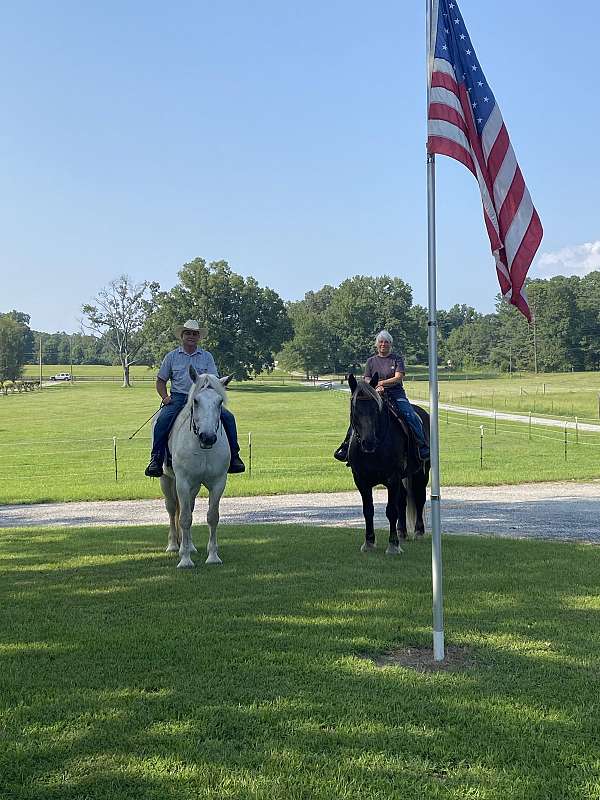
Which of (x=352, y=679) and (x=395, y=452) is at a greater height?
(x=395, y=452)

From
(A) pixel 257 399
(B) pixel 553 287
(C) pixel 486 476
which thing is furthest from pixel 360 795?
(B) pixel 553 287

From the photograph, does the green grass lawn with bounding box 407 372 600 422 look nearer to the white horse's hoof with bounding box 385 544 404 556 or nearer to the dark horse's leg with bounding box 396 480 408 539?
the dark horse's leg with bounding box 396 480 408 539

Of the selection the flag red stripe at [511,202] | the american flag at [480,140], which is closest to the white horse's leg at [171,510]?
the american flag at [480,140]

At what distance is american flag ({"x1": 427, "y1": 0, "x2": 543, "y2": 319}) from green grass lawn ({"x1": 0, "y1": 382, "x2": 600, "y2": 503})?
15213mm

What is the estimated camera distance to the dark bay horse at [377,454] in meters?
10.5

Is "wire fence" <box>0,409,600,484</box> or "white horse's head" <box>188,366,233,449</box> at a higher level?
"white horse's head" <box>188,366,233,449</box>

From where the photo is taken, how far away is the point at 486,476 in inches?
925

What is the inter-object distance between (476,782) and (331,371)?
434 feet

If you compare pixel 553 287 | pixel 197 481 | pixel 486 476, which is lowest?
pixel 486 476

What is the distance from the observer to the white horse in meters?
9.55

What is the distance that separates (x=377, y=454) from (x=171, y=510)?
3310 millimetres

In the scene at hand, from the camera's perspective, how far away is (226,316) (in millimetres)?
106438

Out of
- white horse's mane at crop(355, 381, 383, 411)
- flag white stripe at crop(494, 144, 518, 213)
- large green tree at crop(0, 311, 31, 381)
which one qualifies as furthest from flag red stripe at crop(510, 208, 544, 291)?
large green tree at crop(0, 311, 31, 381)

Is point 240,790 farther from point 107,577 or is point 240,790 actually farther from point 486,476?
Answer: point 486,476
